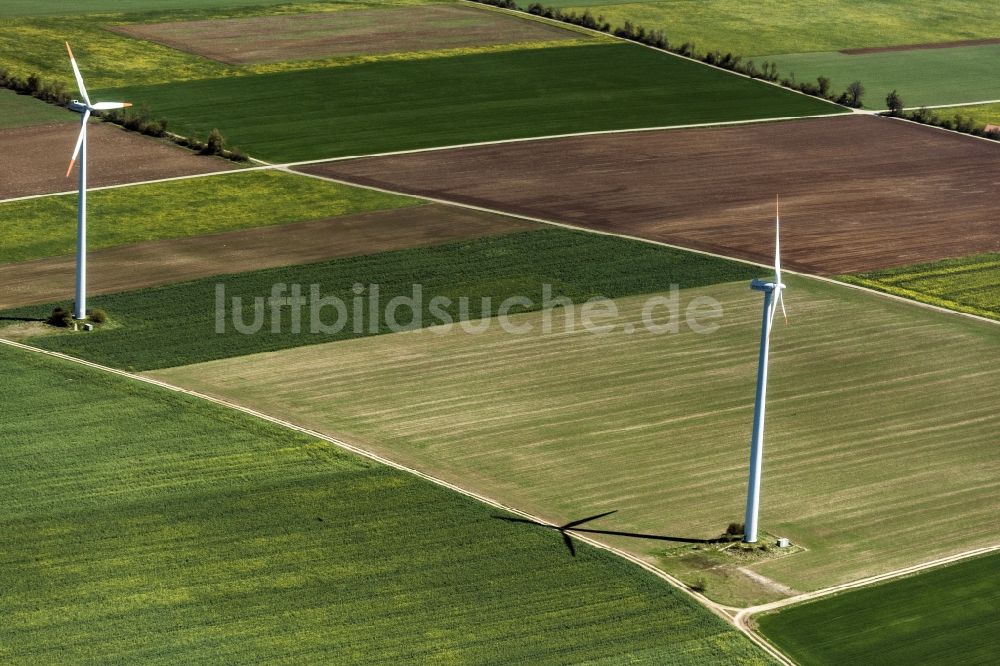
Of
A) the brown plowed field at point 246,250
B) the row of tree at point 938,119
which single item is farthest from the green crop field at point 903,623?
the row of tree at point 938,119

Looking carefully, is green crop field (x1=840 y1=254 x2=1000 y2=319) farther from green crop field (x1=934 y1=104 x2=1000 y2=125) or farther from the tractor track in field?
green crop field (x1=934 y1=104 x2=1000 y2=125)

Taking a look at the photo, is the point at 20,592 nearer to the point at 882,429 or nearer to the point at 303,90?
the point at 882,429

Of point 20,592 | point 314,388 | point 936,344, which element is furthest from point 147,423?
point 936,344

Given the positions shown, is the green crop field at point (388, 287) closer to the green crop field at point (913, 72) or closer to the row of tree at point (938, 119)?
the row of tree at point (938, 119)

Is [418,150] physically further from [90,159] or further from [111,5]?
[111,5]

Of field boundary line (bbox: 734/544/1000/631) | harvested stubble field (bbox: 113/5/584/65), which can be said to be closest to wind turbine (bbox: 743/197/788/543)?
field boundary line (bbox: 734/544/1000/631)

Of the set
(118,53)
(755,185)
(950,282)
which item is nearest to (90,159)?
(118,53)
